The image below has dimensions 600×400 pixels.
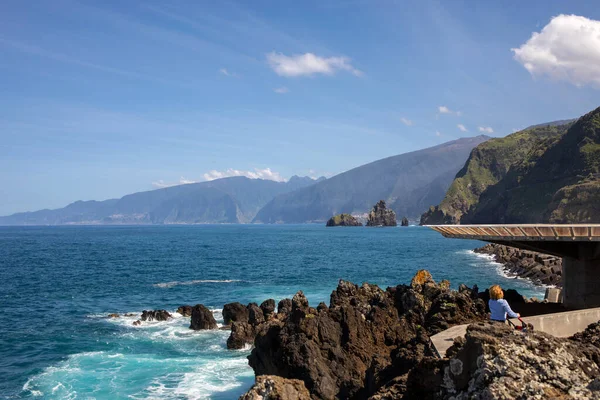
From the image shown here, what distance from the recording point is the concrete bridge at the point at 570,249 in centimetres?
1964

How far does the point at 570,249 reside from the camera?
21609mm

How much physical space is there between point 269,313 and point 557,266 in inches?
1660

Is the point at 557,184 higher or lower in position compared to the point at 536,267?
higher

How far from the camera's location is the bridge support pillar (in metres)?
20.8

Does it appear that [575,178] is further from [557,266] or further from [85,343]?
[85,343]

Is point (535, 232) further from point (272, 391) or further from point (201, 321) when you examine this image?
point (201, 321)

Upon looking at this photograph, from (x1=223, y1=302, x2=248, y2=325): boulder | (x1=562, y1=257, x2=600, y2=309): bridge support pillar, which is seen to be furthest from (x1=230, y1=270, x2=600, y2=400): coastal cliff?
(x1=223, y1=302, x2=248, y2=325): boulder

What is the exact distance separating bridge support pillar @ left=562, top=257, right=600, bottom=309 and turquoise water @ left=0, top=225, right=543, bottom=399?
46.6 feet

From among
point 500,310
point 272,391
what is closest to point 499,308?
point 500,310

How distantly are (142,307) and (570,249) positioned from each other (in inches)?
1342

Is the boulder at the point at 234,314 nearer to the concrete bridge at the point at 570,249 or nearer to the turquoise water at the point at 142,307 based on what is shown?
the turquoise water at the point at 142,307

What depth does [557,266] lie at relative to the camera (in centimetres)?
6059

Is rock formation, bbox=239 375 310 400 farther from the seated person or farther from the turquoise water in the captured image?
the turquoise water

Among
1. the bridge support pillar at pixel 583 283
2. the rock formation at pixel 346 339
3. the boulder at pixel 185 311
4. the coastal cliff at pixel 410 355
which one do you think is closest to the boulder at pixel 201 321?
Result: the coastal cliff at pixel 410 355
